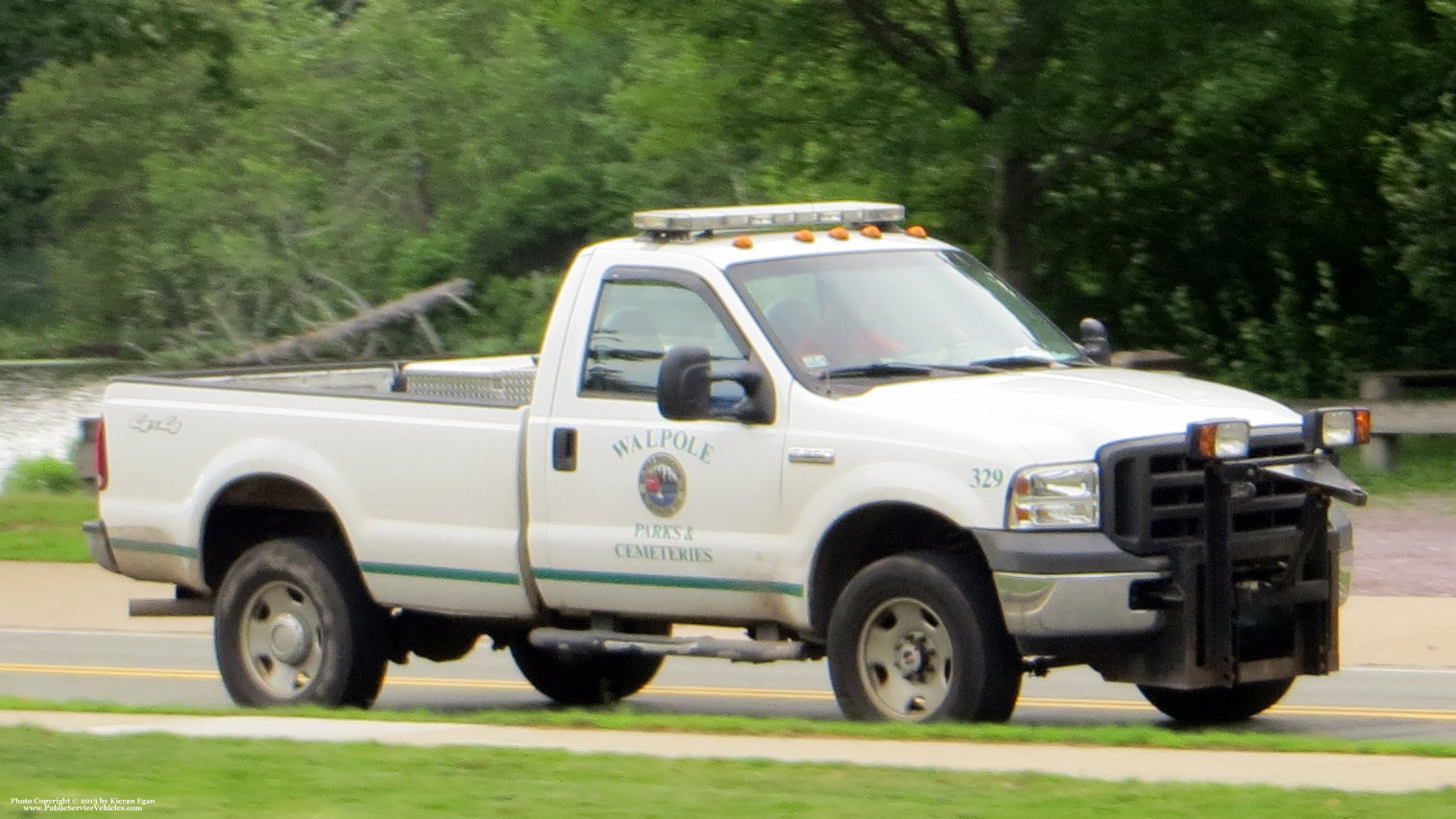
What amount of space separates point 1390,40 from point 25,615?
1236 centimetres

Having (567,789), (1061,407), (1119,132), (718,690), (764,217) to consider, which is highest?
(1119,132)

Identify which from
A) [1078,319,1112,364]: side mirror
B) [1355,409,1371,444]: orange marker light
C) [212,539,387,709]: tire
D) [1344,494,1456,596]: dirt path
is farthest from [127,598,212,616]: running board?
[1344,494,1456,596]: dirt path

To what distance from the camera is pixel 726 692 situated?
12086 mm

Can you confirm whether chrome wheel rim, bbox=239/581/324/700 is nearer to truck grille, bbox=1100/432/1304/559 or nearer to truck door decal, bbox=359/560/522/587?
truck door decal, bbox=359/560/522/587

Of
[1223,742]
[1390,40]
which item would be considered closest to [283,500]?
[1223,742]

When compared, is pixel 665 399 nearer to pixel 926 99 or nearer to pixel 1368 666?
pixel 1368 666

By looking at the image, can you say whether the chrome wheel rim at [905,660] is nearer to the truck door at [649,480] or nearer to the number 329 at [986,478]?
the truck door at [649,480]

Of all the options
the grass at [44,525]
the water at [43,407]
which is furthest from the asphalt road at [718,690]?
the water at [43,407]

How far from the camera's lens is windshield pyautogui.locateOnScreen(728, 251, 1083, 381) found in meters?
9.55

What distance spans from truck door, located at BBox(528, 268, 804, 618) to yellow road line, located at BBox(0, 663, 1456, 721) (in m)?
1.99

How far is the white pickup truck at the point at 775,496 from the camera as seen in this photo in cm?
872

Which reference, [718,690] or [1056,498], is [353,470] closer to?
[718,690]

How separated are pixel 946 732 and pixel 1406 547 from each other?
8643mm

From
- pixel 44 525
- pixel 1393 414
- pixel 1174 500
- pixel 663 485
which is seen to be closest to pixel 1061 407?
pixel 1174 500
